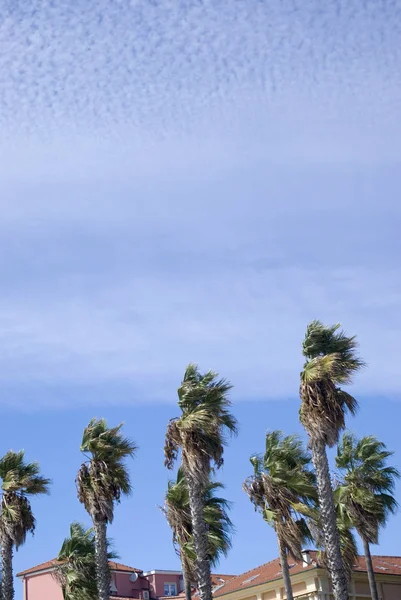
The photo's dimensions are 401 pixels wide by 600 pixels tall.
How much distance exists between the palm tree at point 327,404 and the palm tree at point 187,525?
211 inches

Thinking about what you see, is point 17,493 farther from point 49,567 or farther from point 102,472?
point 49,567

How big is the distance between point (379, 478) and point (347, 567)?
446 cm

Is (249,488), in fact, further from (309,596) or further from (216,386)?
(309,596)

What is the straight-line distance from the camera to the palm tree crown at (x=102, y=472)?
116 ft

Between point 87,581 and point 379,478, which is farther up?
point 379,478

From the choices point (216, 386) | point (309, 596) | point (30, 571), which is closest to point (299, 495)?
point (216, 386)

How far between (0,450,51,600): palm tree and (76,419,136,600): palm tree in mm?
2928

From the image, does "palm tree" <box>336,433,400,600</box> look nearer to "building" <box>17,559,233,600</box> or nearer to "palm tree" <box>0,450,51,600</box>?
"palm tree" <box>0,450,51,600</box>

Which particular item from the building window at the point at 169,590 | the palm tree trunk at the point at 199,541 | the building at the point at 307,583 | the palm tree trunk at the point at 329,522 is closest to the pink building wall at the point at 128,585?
the building window at the point at 169,590

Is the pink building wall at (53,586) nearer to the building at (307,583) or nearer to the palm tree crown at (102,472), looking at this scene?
the building at (307,583)

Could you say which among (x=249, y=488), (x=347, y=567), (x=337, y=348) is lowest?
(x=347, y=567)

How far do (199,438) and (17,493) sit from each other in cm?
993

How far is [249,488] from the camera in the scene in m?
33.6

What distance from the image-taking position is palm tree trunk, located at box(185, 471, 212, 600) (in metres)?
30.4
